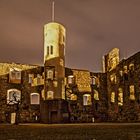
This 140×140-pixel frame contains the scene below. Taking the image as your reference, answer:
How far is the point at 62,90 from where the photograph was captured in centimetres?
2906

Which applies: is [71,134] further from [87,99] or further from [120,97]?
[87,99]

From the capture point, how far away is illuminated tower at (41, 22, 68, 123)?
2767 centimetres

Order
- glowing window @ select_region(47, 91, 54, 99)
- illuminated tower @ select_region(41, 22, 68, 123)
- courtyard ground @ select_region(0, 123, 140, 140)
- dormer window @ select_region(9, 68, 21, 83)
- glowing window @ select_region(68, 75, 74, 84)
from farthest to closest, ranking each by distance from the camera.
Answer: glowing window @ select_region(68, 75, 74, 84)
dormer window @ select_region(9, 68, 21, 83)
glowing window @ select_region(47, 91, 54, 99)
illuminated tower @ select_region(41, 22, 68, 123)
courtyard ground @ select_region(0, 123, 140, 140)

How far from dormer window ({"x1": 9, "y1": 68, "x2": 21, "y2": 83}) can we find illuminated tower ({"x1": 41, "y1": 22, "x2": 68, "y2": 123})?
150 inches

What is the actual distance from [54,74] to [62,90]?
1995 mm

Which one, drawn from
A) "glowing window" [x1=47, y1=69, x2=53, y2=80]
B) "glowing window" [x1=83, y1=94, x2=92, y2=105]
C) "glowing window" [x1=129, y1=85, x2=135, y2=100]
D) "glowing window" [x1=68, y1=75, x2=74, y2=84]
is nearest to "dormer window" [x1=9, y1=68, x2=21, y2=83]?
"glowing window" [x1=47, y1=69, x2=53, y2=80]

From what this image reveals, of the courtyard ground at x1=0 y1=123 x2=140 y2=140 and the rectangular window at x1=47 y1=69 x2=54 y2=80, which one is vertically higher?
the rectangular window at x1=47 y1=69 x2=54 y2=80

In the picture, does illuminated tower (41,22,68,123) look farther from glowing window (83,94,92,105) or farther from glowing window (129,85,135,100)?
glowing window (129,85,135,100)

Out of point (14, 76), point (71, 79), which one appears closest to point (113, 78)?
point (71, 79)

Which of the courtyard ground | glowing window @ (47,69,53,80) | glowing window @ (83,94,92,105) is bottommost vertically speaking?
the courtyard ground

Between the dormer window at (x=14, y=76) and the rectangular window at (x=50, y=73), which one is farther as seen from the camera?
the dormer window at (x=14, y=76)

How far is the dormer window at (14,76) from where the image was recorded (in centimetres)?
3083

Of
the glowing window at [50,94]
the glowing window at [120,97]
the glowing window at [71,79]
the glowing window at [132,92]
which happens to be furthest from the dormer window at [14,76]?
the glowing window at [132,92]

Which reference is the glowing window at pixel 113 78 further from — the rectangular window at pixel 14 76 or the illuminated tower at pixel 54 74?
the rectangular window at pixel 14 76
